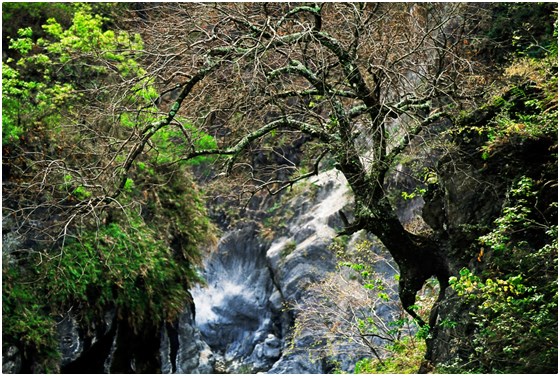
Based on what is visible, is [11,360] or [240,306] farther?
[240,306]

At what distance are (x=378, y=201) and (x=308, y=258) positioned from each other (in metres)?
10.0

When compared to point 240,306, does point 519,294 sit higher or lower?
lower

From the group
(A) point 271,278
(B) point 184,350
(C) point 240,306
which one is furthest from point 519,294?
(C) point 240,306

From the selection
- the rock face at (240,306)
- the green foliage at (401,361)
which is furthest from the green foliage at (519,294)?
the rock face at (240,306)

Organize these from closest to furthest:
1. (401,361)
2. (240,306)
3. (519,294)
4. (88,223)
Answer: (519,294)
(401,361)
(88,223)
(240,306)

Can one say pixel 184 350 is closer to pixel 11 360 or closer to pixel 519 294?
pixel 11 360

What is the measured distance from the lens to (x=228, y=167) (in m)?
8.06

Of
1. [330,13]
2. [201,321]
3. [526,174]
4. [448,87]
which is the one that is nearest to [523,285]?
[526,174]

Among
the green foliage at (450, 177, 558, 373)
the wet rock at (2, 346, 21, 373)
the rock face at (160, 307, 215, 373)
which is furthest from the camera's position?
the rock face at (160, 307, 215, 373)

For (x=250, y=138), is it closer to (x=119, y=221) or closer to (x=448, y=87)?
(x=448, y=87)

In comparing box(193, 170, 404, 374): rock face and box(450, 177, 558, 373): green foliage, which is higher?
box(193, 170, 404, 374): rock face

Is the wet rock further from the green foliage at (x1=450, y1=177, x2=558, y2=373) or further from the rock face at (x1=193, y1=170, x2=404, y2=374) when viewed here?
the rock face at (x1=193, y1=170, x2=404, y2=374)

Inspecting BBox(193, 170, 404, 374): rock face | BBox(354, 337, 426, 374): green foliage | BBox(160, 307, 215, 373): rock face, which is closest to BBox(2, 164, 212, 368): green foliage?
BBox(160, 307, 215, 373): rock face

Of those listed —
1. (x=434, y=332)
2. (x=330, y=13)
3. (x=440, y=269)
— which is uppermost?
(x=330, y=13)
